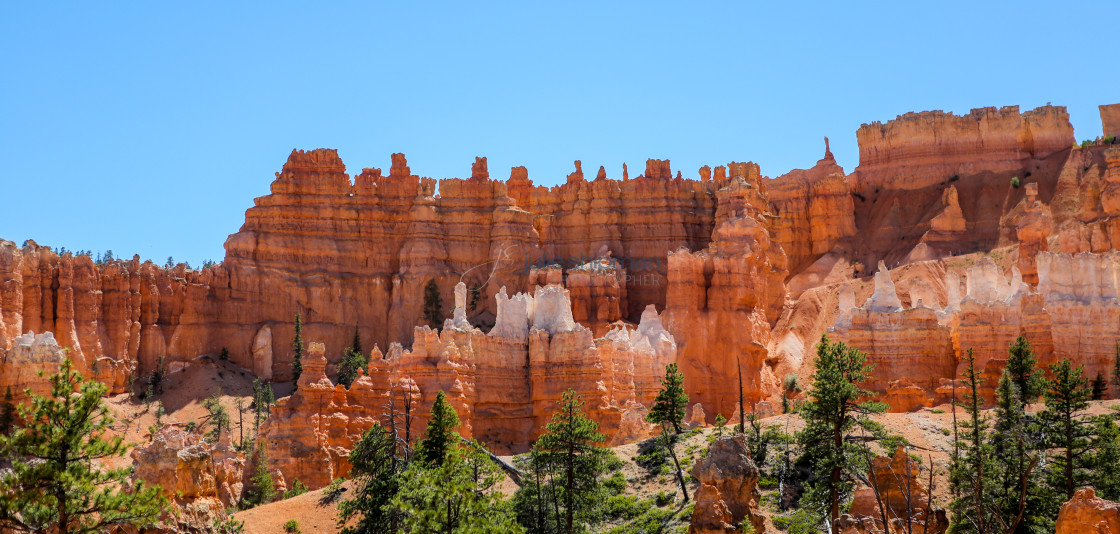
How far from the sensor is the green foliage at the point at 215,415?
62.8 metres

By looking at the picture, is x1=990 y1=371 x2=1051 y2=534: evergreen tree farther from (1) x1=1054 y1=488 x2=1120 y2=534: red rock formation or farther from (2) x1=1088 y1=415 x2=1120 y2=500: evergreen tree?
(1) x1=1054 y1=488 x2=1120 y2=534: red rock formation

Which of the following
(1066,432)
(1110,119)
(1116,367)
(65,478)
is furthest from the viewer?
(1110,119)

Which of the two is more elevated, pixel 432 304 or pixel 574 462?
pixel 432 304

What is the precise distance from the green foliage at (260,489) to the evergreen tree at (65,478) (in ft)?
63.7

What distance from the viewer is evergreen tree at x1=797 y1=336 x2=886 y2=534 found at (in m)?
35.5

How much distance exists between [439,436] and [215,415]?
1190 inches

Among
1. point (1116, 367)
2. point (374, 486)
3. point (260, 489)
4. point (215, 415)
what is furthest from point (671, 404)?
point (215, 415)

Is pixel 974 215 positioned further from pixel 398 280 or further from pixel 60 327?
pixel 60 327

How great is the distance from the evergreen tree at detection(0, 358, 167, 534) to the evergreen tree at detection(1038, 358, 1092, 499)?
25.2 metres

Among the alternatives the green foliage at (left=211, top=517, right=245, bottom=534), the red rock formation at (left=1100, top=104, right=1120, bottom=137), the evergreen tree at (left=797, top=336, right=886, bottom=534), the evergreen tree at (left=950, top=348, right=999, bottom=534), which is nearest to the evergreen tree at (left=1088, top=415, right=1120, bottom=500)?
the evergreen tree at (left=950, top=348, right=999, bottom=534)

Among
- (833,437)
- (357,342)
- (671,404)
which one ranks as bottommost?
(833,437)

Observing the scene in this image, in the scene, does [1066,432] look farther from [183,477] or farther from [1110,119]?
[1110,119]

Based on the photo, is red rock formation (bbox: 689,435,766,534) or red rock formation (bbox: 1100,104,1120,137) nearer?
red rock formation (bbox: 689,435,766,534)

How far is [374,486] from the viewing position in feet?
124
